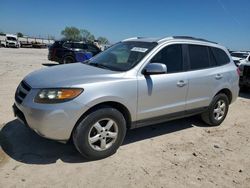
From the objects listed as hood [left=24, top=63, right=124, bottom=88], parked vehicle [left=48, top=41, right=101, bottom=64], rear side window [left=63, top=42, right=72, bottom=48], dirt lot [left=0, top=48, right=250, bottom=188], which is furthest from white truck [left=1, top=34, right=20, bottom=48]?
hood [left=24, top=63, right=124, bottom=88]

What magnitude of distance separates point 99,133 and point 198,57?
251 centimetres

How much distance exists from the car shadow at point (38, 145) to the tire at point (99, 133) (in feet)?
0.81

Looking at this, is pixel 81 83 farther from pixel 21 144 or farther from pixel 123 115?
pixel 21 144

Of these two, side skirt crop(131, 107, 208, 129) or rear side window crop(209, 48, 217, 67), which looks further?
rear side window crop(209, 48, 217, 67)

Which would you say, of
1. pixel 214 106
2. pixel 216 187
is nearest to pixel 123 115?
pixel 216 187

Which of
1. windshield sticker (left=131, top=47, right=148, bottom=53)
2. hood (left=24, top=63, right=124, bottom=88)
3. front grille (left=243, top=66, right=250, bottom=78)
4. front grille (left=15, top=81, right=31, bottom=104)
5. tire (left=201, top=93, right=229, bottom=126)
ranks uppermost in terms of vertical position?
windshield sticker (left=131, top=47, right=148, bottom=53)

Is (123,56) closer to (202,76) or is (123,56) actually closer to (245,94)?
(202,76)

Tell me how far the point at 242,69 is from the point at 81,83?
786cm

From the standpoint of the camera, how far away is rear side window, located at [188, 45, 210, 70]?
4.98 meters

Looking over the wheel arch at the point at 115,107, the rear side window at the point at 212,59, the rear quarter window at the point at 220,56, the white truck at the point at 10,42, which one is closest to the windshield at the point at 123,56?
the wheel arch at the point at 115,107

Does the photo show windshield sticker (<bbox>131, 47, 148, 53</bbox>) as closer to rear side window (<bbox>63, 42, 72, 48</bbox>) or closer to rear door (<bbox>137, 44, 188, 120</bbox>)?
rear door (<bbox>137, 44, 188, 120</bbox>)

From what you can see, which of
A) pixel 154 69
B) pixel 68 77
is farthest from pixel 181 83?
pixel 68 77

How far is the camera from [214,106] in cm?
554

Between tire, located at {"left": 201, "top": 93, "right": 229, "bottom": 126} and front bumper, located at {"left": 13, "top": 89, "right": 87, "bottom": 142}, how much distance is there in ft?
9.81
